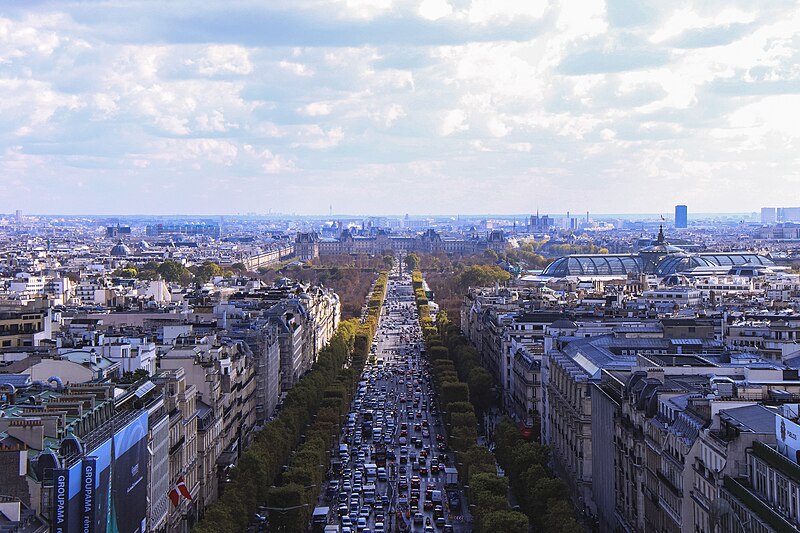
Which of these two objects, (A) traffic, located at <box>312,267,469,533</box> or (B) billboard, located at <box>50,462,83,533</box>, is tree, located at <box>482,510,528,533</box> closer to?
(A) traffic, located at <box>312,267,469,533</box>

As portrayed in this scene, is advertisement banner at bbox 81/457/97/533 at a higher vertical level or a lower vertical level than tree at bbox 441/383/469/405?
higher

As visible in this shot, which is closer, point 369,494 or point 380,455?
Result: point 369,494

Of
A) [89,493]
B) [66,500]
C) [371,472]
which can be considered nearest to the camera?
→ [66,500]

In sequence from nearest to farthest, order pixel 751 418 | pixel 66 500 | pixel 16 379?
pixel 66 500 → pixel 751 418 → pixel 16 379

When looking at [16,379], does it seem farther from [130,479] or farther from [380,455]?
[380,455]

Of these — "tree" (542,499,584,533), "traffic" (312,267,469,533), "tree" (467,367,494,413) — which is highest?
"tree" (542,499,584,533)

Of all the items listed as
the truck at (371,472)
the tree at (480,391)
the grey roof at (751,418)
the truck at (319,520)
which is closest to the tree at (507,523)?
the truck at (319,520)

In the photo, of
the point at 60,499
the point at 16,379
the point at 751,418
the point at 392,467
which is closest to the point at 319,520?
the point at 392,467

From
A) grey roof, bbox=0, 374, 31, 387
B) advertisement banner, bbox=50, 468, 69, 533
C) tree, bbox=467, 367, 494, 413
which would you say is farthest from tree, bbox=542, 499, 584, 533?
tree, bbox=467, 367, 494, 413
